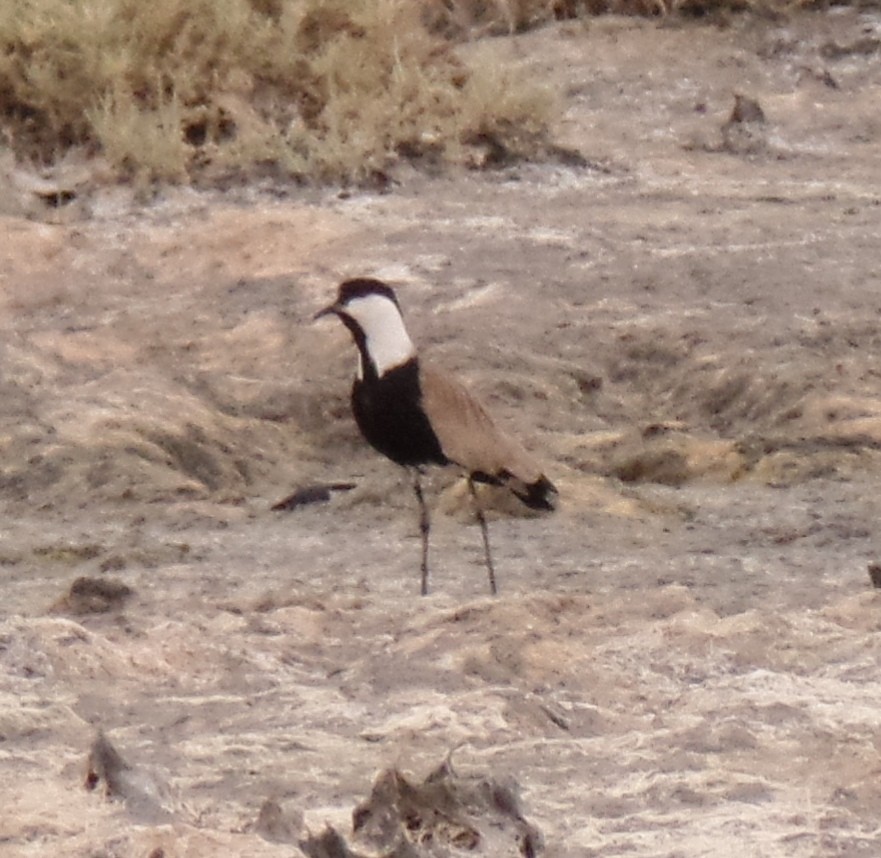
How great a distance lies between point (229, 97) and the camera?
34.8ft

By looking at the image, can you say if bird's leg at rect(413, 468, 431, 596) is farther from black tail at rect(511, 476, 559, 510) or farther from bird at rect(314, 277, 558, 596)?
black tail at rect(511, 476, 559, 510)

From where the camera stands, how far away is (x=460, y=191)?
10.2 meters

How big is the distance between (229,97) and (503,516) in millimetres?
4318

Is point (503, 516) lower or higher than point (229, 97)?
lower

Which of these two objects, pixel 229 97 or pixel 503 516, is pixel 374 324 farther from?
pixel 229 97

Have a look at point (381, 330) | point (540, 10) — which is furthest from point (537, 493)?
point (540, 10)

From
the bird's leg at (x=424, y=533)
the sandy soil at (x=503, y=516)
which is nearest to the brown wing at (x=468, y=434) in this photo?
the bird's leg at (x=424, y=533)

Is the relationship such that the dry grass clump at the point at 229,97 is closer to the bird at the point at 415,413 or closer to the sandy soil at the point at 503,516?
the sandy soil at the point at 503,516

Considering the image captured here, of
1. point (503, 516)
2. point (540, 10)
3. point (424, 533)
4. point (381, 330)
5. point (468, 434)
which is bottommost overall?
point (503, 516)

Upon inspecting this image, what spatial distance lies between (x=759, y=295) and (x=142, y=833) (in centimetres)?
529

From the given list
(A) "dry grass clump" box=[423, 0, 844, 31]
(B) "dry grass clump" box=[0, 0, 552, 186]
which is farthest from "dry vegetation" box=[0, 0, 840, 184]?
(A) "dry grass clump" box=[423, 0, 844, 31]

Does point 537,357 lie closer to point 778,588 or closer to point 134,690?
point 778,588

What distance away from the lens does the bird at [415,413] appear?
5.79 meters

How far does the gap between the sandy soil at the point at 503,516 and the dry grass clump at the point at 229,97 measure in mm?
267
